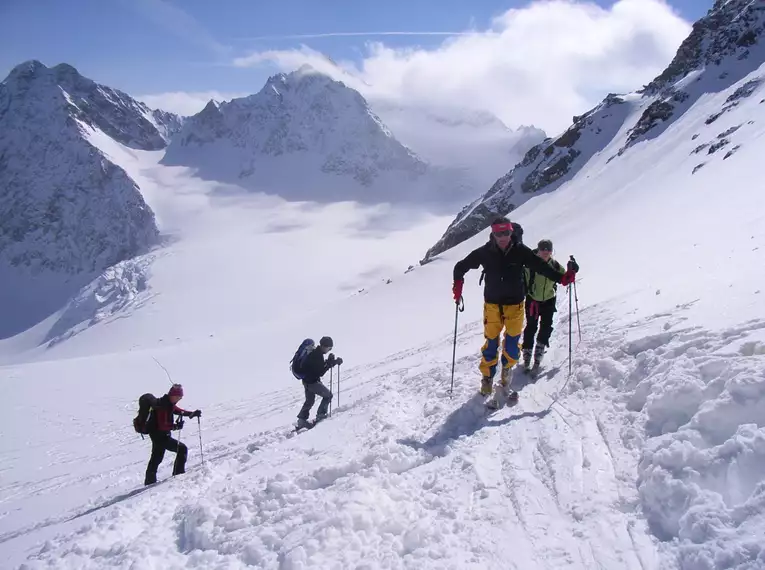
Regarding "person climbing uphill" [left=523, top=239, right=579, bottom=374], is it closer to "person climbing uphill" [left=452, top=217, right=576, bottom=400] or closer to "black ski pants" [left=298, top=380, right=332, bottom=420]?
"person climbing uphill" [left=452, top=217, right=576, bottom=400]

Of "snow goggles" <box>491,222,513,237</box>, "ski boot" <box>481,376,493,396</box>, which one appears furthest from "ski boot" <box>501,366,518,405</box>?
"snow goggles" <box>491,222,513,237</box>

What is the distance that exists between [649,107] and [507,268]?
64791 millimetres

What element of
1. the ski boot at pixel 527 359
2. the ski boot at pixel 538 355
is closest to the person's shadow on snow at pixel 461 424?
the ski boot at pixel 527 359

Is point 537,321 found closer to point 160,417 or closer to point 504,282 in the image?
point 504,282

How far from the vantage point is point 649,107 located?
61.2 m

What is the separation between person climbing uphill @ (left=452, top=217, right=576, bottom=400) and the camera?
739 centimetres

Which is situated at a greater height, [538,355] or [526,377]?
[538,355]

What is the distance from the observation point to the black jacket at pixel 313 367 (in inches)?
407

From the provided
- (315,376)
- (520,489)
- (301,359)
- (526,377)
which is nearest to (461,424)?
(520,489)

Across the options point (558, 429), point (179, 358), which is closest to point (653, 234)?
point (558, 429)

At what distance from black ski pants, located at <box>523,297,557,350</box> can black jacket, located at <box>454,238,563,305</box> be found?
1.48 m

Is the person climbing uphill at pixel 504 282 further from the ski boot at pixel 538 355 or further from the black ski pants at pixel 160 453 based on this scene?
the black ski pants at pixel 160 453

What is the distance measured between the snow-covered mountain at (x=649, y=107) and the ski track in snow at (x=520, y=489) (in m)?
52.4

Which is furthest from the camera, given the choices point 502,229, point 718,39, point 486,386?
point 718,39
